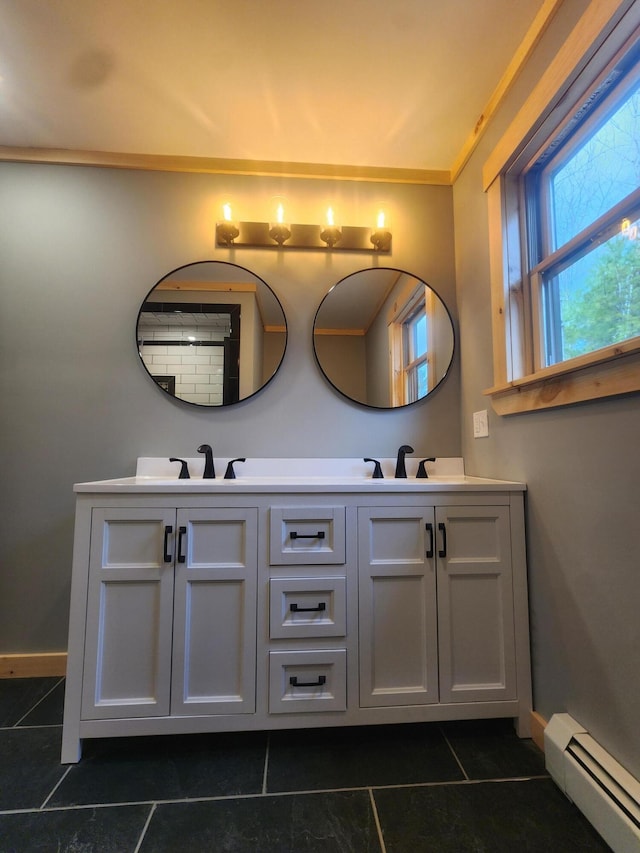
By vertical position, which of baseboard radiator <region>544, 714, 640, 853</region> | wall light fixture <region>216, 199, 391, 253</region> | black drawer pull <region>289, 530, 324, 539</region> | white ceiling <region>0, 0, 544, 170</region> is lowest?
baseboard radiator <region>544, 714, 640, 853</region>

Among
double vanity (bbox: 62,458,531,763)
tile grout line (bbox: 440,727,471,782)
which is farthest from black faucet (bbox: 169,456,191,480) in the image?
tile grout line (bbox: 440,727,471,782)

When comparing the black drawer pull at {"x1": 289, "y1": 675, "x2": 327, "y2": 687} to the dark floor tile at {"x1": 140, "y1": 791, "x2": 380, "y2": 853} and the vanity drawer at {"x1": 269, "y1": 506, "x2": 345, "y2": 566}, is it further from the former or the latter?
the vanity drawer at {"x1": 269, "y1": 506, "x2": 345, "y2": 566}

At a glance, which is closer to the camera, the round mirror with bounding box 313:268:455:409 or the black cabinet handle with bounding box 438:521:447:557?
the black cabinet handle with bounding box 438:521:447:557

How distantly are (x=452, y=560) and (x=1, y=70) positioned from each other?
8.31 ft

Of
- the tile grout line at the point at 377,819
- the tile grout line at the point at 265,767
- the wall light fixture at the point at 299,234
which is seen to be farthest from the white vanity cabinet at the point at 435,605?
the wall light fixture at the point at 299,234

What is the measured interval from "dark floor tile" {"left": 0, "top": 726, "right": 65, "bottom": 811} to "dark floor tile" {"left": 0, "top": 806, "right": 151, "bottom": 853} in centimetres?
6

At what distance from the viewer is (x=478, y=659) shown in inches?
52.5

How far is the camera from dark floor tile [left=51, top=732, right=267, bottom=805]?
1104 mm

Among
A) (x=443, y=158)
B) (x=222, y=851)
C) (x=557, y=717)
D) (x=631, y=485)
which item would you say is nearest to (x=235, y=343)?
(x=443, y=158)

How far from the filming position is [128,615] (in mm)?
1265

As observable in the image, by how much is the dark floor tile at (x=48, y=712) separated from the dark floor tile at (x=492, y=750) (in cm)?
142

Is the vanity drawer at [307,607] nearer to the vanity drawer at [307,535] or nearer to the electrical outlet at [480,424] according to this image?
the vanity drawer at [307,535]

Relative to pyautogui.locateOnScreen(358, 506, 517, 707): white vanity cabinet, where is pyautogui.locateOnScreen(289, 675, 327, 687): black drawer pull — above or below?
below

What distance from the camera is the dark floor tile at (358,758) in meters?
1.14
